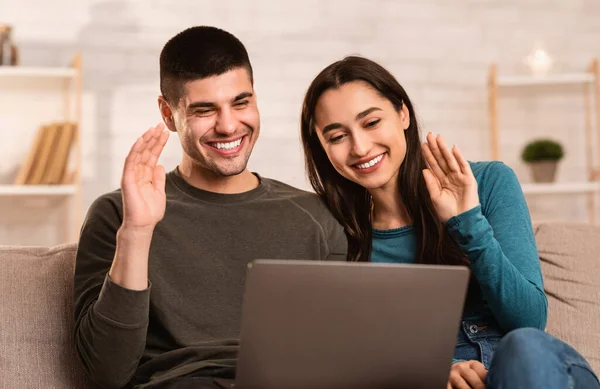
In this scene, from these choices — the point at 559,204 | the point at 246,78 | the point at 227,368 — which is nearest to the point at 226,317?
the point at 227,368

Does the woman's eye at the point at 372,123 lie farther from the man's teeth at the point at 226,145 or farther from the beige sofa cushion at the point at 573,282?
the beige sofa cushion at the point at 573,282

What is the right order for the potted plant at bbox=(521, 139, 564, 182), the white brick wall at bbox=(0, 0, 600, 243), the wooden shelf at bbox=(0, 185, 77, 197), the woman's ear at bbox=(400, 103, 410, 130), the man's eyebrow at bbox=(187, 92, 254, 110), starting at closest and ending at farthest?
the man's eyebrow at bbox=(187, 92, 254, 110) → the woman's ear at bbox=(400, 103, 410, 130) → the wooden shelf at bbox=(0, 185, 77, 197) → the white brick wall at bbox=(0, 0, 600, 243) → the potted plant at bbox=(521, 139, 564, 182)

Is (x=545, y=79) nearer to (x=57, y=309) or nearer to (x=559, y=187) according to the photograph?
(x=559, y=187)

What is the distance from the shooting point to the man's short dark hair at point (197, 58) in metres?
1.88

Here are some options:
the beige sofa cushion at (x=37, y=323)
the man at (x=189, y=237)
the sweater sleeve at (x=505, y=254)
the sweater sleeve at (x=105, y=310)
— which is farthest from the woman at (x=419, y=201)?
the beige sofa cushion at (x=37, y=323)

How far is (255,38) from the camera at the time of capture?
3799mm

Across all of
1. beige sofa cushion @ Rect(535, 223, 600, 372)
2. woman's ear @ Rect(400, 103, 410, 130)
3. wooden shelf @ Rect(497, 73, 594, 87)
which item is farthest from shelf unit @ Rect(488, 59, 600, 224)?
woman's ear @ Rect(400, 103, 410, 130)

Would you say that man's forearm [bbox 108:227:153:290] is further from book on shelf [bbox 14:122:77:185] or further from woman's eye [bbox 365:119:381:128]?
book on shelf [bbox 14:122:77:185]

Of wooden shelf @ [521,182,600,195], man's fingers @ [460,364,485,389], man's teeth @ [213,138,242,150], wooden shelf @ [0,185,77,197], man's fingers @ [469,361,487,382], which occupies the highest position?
man's teeth @ [213,138,242,150]

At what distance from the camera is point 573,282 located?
2.12 meters

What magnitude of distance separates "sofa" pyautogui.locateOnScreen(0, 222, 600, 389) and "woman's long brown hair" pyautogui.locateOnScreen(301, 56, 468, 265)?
0.32 meters

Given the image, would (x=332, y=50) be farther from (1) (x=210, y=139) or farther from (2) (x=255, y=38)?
(1) (x=210, y=139)

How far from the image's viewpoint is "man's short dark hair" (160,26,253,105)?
6.18ft

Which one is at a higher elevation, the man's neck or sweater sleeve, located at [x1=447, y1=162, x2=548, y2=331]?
the man's neck
